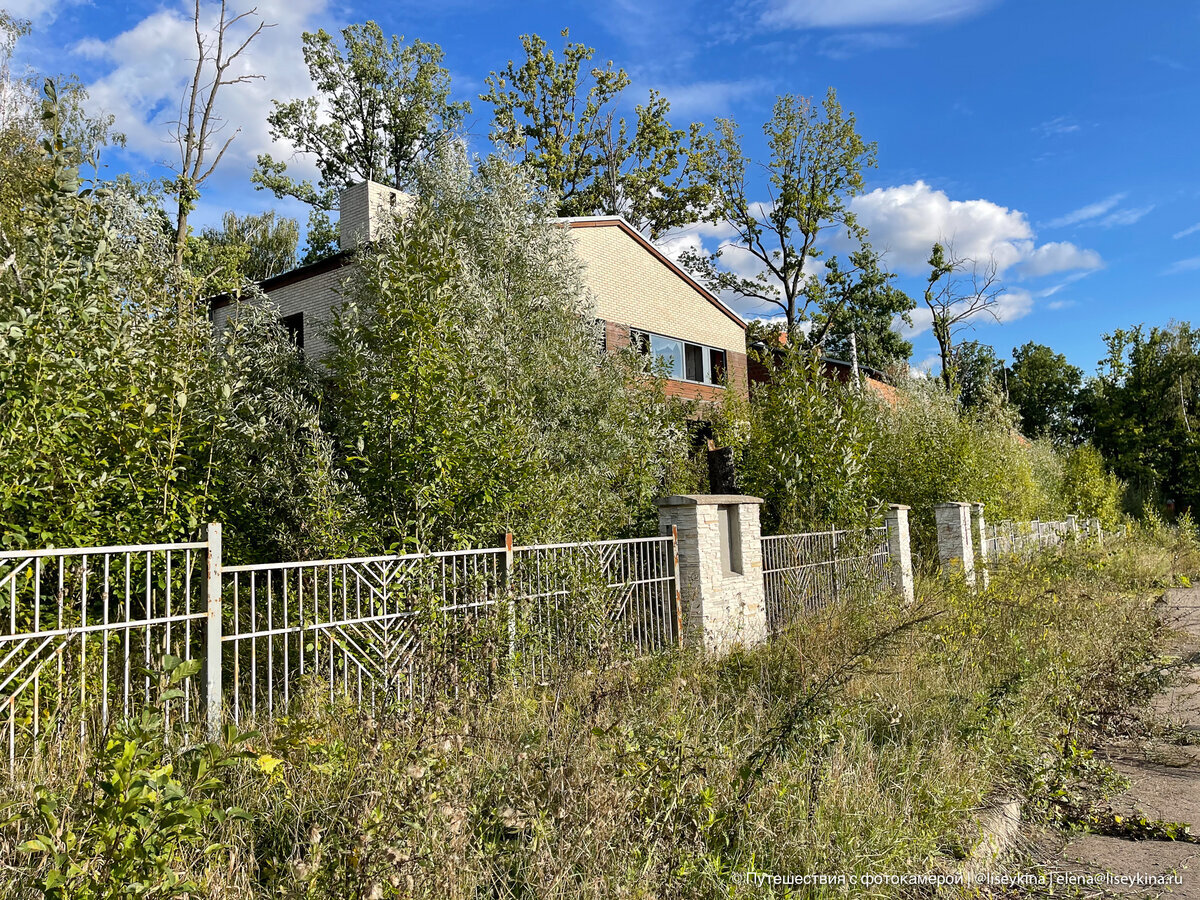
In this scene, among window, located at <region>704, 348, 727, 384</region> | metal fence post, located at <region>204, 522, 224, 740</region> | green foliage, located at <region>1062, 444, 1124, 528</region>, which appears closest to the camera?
metal fence post, located at <region>204, 522, 224, 740</region>

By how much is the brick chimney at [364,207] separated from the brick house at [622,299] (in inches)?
0.8

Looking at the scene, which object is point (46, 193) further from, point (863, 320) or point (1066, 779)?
point (863, 320)

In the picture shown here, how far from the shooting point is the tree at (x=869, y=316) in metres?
34.8

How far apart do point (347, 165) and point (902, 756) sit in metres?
33.7

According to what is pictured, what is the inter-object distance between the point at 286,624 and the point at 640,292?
1702cm

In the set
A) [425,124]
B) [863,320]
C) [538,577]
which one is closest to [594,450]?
[538,577]

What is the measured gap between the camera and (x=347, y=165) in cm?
3297

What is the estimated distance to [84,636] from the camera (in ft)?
14.5

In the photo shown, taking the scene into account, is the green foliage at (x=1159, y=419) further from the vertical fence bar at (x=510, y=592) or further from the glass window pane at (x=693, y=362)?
the vertical fence bar at (x=510, y=592)

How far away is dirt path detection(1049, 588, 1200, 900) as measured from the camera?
4.13 meters

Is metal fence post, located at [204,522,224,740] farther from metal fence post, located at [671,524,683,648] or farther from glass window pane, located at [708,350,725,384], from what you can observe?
glass window pane, located at [708,350,725,384]

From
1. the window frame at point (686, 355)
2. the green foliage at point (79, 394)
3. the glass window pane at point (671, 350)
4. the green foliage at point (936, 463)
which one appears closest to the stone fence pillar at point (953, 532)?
the green foliage at point (936, 463)

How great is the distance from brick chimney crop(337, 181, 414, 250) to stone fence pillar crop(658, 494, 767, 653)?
362 inches

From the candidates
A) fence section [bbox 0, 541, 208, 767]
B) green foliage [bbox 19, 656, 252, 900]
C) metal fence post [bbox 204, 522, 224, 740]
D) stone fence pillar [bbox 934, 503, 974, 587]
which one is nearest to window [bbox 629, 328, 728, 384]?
stone fence pillar [bbox 934, 503, 974, 587]
